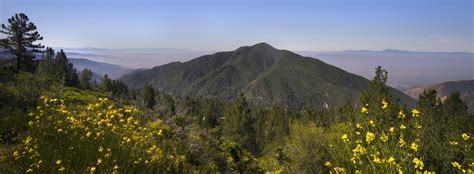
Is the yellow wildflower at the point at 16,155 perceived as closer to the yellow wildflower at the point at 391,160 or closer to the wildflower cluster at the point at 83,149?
the wildflower cluster at the point at 83,149

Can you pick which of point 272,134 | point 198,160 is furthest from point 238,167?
point 272,134

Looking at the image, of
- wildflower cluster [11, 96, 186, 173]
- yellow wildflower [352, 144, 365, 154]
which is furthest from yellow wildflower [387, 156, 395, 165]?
wildflower cluster [11, 96, 186, 173]

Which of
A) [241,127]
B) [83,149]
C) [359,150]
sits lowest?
[241,127]

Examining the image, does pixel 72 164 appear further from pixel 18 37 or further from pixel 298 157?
pixel 18 37

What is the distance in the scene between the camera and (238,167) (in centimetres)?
1888

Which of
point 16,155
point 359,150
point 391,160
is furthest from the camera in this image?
point 16,155

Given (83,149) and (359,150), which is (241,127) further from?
(359,150)

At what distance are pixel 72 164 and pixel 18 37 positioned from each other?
57313mm

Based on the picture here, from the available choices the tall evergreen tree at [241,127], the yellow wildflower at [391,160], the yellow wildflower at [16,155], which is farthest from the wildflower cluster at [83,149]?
the tall evergreen tree at [241,127]

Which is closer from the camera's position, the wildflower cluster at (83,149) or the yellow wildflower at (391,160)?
the yellow wildflower at (391,160)

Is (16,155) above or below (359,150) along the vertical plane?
below

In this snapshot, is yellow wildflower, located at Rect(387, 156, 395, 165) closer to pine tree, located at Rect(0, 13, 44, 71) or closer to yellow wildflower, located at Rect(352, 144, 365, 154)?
yellow wildflower, located at Rect(352, 144, 365, 154)

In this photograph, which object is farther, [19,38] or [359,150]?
[19,38]

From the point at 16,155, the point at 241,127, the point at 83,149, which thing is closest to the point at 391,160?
the point at 83,149
